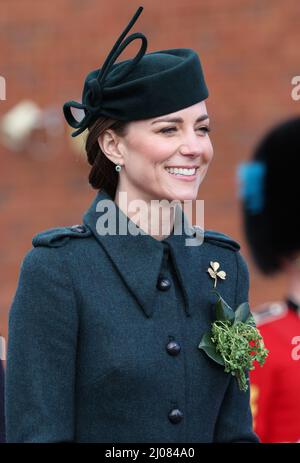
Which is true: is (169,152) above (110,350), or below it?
above

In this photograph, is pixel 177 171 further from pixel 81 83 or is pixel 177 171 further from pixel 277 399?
pixel 81 83

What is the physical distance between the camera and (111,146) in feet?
12.1

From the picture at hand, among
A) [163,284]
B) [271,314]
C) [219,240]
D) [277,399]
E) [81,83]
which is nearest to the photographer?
[163,284]

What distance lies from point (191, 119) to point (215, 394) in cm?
77

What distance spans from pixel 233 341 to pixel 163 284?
26 cm

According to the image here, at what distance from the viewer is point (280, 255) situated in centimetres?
555

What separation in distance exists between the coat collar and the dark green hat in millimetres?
268

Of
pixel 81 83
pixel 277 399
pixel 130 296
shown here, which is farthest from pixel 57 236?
pixel 81 83

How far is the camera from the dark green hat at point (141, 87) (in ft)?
11.8

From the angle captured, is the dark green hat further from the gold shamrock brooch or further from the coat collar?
the gold shamrock brooch

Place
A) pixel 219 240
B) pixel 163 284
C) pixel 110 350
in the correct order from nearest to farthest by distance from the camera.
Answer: pixel 110 350 → pixel 163 284 → pixel 219 240

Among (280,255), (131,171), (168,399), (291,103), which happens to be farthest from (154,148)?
(291,103)

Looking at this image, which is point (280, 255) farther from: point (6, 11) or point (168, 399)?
point (6, 11)
